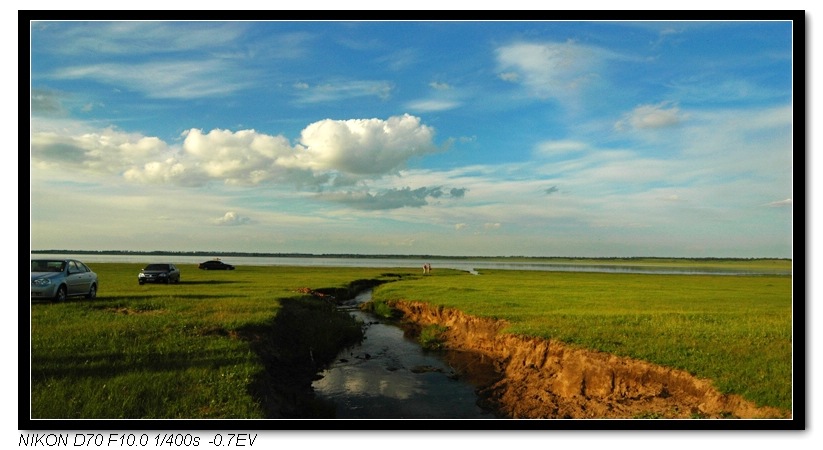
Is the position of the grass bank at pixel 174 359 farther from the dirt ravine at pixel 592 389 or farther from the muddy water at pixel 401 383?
the dirt ravine at pixel 592 389

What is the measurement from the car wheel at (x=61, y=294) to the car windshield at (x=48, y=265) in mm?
864

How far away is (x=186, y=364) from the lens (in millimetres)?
10617

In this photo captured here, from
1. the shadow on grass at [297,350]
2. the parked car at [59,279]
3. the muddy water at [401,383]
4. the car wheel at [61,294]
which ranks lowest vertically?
the muddy water at [401,383]

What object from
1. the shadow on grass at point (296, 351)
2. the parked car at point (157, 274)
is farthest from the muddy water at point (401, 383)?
the parked car at point (157, 274)

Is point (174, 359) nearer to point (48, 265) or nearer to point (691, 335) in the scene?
point (48, 265)

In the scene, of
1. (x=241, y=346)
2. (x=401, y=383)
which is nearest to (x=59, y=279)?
(x=241, y=346)

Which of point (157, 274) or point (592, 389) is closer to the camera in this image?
point (592, 389)

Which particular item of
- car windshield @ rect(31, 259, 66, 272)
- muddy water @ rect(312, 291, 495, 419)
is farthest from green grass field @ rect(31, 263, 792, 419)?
car windshield @ rect(31, 259, 66, 272)

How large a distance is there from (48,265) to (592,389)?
22405mm

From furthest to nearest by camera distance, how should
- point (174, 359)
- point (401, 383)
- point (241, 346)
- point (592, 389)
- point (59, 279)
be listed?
point (59, 279), point (401, 383), point (241, 346), point (592, 389), point (174, 359)

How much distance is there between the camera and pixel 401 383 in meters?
13.9

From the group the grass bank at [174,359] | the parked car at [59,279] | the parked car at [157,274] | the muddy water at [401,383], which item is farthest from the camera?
the parked car at [157,274]

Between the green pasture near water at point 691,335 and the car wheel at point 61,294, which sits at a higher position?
the car wheel at point 61,294

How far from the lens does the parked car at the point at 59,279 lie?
18406mm
